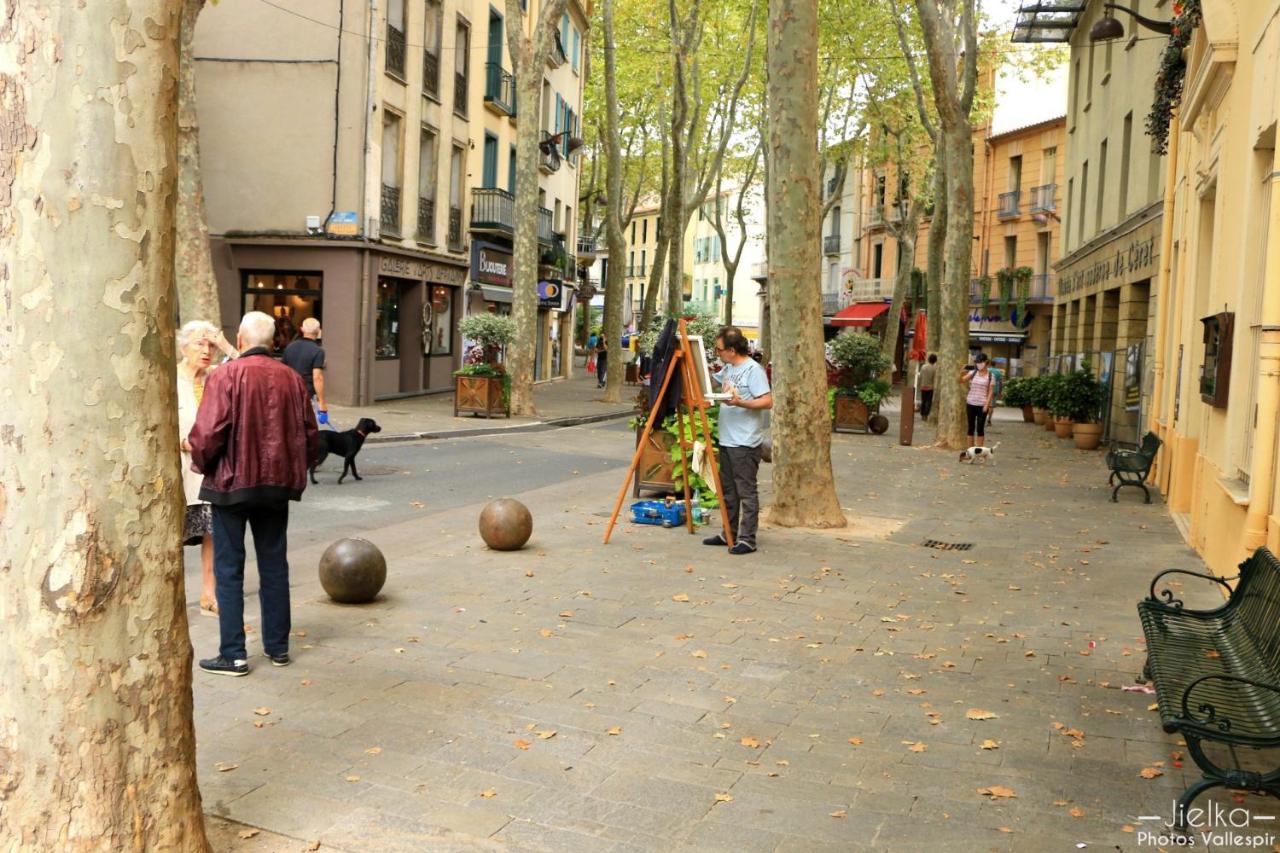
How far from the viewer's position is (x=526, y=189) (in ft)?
80.2

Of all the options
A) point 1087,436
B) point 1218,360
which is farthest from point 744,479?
point 1087,436

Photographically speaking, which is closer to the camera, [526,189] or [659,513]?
[659,513]

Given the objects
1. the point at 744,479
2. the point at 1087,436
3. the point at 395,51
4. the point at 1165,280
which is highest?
the point at 395,51

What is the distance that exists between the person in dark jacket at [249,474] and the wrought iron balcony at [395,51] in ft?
73.3

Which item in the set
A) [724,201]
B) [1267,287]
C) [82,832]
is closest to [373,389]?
[1267,287]

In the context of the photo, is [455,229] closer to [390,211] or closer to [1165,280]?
[390,211]

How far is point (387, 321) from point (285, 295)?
2.87m

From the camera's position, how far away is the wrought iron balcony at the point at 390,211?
27.3 meters

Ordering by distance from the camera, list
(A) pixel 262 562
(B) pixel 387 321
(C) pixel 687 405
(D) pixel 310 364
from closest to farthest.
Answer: (A) pixel 262 562 < (C) pixel 687 405 < (D) pixel 310 364 < (B) pixel 387 321

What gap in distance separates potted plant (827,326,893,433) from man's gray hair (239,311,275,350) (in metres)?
18.6

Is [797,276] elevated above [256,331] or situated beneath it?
elevated above

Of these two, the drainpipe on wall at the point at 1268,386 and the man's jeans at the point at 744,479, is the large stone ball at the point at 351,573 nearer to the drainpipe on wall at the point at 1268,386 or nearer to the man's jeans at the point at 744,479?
the man's jeans at the point at 744,479

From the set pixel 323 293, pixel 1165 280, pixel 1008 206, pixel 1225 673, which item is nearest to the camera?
pixel 1225 673

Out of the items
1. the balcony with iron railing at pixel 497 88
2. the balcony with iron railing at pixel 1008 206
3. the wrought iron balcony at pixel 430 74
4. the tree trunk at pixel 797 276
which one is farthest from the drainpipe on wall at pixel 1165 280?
the balcony with iron railing at pixel 1008 206
